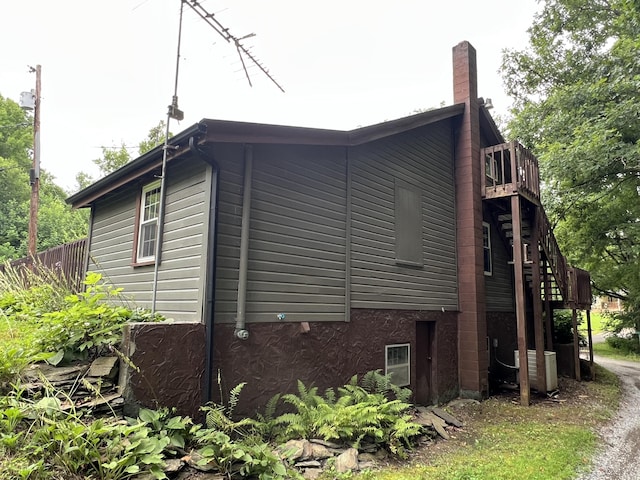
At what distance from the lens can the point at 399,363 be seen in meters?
8.21

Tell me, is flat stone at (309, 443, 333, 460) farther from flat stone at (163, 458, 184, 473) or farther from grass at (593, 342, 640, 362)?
grass at (593, 342, 640, 362)

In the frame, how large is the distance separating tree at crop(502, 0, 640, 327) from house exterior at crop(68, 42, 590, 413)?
4063 millimetres

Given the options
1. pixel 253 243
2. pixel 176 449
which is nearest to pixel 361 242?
pixel 253 243

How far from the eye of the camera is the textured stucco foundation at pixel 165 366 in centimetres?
439

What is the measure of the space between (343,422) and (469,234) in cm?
613

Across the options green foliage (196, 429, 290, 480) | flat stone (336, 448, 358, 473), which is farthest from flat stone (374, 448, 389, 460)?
green foliage (196, 429, 290, 480)

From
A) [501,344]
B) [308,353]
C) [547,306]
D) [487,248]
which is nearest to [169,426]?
[308,353]

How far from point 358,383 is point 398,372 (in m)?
1.35

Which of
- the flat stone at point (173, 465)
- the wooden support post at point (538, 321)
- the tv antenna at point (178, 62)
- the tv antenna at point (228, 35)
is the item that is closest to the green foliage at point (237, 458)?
the flat stone at point (173, 465)

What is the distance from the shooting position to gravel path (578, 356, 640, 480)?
546 centimetres

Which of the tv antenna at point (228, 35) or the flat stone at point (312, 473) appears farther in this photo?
the tv antenna at point (228, 35)

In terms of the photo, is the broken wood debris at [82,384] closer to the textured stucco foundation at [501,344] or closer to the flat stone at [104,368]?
the flat stone at [104,368]

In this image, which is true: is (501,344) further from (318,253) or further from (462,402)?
(318,253)

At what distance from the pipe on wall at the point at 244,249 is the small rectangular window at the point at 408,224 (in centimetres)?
376
